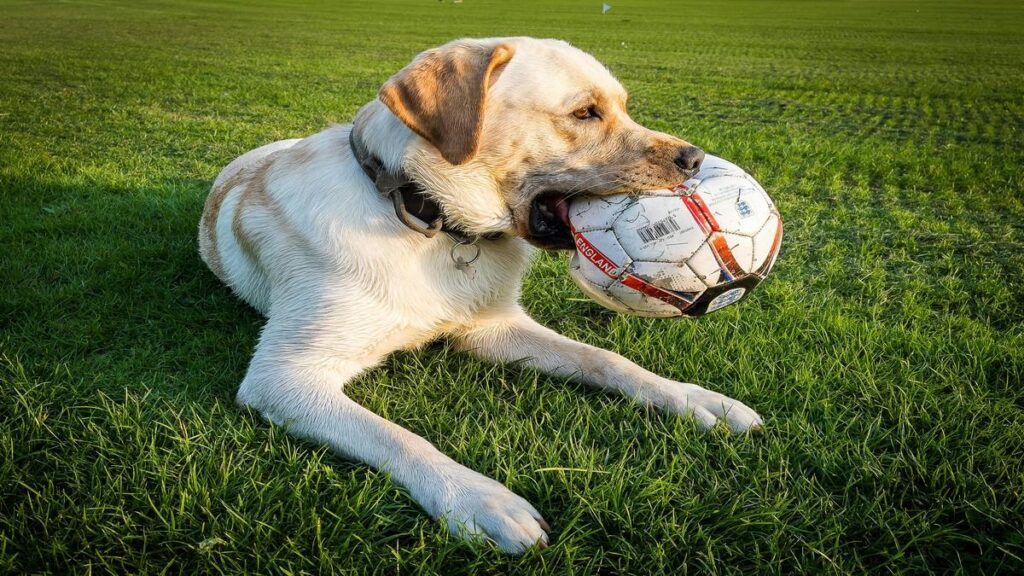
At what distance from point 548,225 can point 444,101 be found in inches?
28.4

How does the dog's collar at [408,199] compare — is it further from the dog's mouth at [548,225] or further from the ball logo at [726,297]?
the ball logo at [726,297]

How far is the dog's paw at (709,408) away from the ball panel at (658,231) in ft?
2.02

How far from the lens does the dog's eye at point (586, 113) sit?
2907mm

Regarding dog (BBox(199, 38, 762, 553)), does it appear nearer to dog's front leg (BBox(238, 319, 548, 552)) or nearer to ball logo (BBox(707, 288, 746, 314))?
dog's front leg (BBox(238, 319, 548, 552))

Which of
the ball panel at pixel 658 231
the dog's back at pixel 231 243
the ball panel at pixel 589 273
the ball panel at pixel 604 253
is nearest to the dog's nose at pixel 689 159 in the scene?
the ball panel at pixel 658 231

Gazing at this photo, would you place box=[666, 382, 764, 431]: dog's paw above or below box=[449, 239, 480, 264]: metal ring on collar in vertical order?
below

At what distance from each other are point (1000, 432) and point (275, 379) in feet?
9.51

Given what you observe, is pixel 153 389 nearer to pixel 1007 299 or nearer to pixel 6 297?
pixel 6 297

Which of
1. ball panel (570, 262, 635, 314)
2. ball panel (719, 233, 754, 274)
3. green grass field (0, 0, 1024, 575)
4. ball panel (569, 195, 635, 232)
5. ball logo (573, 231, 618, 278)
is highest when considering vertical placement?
ball panel (569, 195, 635, 232)

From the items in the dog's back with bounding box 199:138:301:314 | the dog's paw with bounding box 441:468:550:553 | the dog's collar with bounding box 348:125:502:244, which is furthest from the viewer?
the dog's back with bounding box 199:138:301:314

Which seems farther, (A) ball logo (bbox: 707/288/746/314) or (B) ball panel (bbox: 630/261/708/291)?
(A) ball logo (bbox: 707/288/746/314)

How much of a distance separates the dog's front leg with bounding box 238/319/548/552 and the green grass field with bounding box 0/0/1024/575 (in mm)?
79

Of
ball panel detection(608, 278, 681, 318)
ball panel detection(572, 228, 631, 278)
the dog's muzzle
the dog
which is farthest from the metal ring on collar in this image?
ball panel detection(608, 278, 681, 318)

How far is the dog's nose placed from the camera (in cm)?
281
